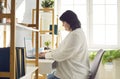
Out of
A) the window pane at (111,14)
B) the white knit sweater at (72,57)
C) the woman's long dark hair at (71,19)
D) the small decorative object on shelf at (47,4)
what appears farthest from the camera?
the window pane at (111,14)

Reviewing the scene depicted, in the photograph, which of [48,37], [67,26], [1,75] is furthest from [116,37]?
[1,75]

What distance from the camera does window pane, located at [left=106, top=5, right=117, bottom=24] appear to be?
4789 millimetres

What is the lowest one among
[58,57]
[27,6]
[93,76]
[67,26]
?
[93,76]

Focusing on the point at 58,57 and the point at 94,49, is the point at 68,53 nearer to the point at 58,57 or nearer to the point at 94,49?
the point at 58,57

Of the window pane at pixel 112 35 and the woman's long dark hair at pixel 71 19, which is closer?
the woman's long dark hair at pixel 71 19

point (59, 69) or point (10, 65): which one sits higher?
point (10, 65)

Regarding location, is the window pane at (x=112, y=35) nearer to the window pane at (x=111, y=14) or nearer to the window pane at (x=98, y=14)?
the window pane at (x=111, y=14)

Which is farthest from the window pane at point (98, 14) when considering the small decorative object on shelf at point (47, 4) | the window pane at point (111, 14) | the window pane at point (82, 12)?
the small decorative object on shelf at point (47, 4)

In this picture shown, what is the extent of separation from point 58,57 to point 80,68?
0.27 metres

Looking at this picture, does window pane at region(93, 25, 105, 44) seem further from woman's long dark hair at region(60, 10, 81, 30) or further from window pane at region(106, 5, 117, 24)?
woman's long dark hair at region(60, 10, 81, 30)

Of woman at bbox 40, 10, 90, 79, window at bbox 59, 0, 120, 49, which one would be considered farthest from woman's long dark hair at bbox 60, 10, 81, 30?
window at bbox 59, 0, 120, 49

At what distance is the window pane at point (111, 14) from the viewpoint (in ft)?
15.7

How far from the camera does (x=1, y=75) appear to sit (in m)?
1.17

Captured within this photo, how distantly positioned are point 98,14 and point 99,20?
5.2 inches
